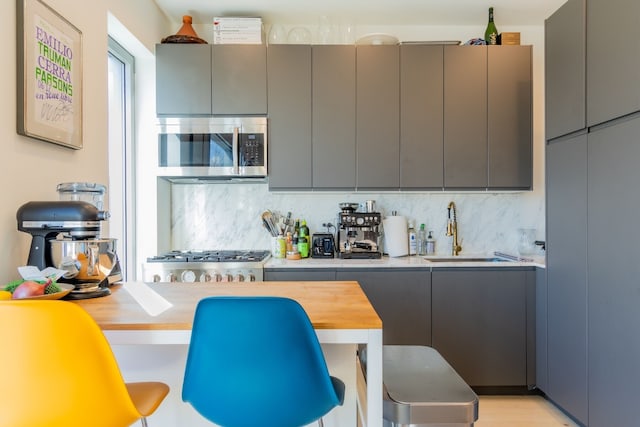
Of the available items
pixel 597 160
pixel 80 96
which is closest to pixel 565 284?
pixel 597 160

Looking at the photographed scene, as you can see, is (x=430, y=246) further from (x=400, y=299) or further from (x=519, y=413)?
(x=519, y=413)

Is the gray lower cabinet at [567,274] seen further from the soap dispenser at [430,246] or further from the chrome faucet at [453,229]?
the soap dispenser at [430,246]

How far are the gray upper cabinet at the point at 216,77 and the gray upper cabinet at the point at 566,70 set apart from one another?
1.84m

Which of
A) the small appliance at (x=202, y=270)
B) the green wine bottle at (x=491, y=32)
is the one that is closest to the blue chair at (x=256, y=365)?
the small appliance at (x=202, y=270)

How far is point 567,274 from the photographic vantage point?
7.07ft

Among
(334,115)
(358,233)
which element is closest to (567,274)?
(358,233)

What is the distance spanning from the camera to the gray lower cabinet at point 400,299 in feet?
8.22

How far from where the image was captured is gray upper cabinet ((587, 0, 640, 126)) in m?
1.68

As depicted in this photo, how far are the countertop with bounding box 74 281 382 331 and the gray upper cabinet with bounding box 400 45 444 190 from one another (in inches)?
54.0

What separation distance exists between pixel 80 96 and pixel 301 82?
1.39 meters

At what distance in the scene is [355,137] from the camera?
271 cm

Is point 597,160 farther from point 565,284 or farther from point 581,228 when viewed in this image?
point 565,284

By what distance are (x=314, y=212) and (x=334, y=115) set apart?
0.79 m

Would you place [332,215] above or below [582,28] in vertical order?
below
